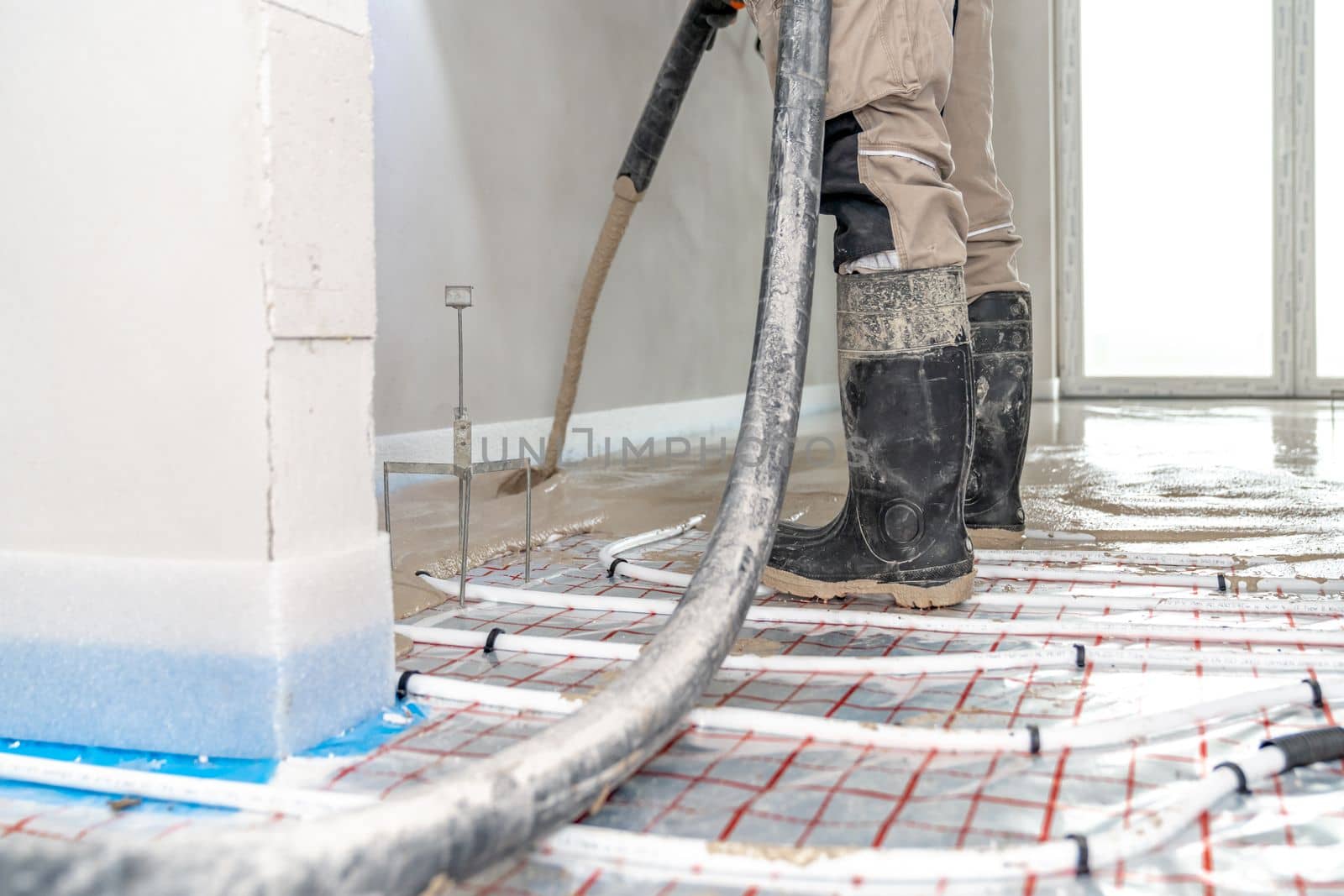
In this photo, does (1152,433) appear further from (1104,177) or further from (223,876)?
(223,876)

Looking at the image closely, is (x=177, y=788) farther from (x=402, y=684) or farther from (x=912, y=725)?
(x=912, y=725)

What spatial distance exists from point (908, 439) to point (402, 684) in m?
0.70

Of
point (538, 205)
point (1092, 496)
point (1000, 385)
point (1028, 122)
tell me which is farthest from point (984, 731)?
point (1028, 122)

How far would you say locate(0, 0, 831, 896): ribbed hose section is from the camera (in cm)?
55

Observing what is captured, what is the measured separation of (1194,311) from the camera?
5.96 metres

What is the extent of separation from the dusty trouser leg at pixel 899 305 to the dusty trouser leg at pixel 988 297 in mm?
410

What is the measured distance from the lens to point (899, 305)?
1.42 metres

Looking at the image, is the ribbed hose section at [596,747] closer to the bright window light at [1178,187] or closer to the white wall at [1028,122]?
the white wall at [1028,122]

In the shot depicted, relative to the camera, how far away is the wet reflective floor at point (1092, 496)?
186 cm

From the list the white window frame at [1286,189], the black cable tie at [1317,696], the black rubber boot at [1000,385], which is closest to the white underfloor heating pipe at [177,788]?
the black cable tie at [1317,696]

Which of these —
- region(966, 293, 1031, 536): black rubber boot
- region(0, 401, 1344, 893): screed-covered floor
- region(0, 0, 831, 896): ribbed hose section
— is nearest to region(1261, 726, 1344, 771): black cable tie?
region(0, 401, 1344, 893): screed-covered floor

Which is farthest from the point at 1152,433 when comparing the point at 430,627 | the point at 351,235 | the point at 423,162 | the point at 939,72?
the point at 351,235

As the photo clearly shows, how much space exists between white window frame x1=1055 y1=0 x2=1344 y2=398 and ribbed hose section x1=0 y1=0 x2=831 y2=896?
5.32 meters

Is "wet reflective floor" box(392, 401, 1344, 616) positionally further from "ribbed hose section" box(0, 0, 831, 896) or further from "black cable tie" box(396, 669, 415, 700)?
"ribbed hose section" box(0, 0, 831, 896)
